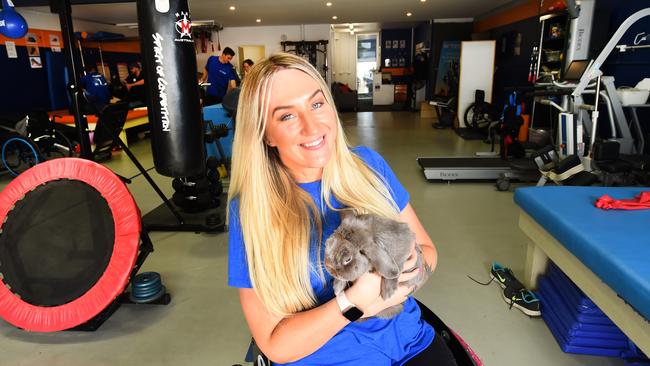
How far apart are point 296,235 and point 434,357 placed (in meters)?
0.56

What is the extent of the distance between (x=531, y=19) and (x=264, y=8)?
19.9ft

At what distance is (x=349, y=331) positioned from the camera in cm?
109

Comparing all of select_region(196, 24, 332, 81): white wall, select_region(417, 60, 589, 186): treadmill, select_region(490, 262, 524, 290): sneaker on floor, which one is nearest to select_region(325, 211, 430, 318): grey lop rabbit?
select_region(490, 262, 524, 290): sneaker on floor

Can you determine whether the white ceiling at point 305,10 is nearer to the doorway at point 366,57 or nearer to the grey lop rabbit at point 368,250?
the doorway at point 366,57

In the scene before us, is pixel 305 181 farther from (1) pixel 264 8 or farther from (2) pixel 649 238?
(1) pixel 264 8

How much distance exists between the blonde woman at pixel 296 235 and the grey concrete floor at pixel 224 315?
115 cm

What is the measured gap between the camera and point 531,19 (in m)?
8.47

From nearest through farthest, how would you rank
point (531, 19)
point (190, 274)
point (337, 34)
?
point (190, 274) → point (531, 19) → point (337, 34)

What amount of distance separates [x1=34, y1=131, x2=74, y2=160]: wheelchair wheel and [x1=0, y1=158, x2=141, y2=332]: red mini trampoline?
4.18 m

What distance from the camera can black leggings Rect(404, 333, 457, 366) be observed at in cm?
118

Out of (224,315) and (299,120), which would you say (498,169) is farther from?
(299,120)

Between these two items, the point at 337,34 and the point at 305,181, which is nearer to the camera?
the point at 305,181

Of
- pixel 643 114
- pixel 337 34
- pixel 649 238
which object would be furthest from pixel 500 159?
pixel 337 34

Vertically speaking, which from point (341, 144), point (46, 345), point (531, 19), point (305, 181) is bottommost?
point (46, 345)
